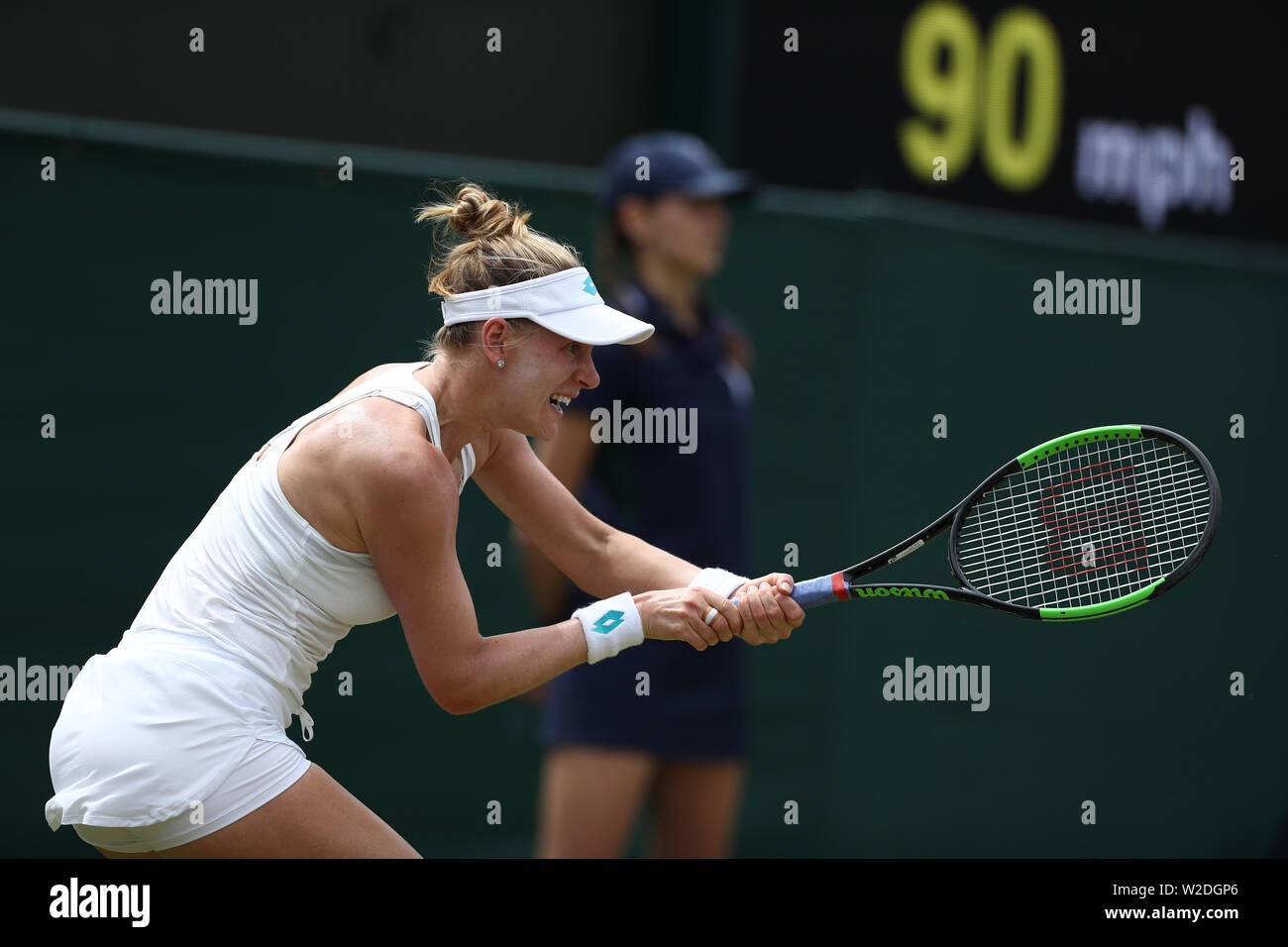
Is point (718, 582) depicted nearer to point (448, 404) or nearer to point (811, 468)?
point (448, 404)

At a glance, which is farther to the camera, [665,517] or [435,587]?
[665,517]

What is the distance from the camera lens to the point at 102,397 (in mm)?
4027

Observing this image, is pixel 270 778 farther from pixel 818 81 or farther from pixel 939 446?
pixel 818 81

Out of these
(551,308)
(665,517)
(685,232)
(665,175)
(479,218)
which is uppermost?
(665,175)

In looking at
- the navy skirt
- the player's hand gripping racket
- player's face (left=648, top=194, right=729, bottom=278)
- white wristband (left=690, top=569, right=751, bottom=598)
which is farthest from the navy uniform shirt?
white wristband (left=690, top=569, right=751, bottom=598)

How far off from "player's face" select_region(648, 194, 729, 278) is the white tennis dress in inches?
58.9

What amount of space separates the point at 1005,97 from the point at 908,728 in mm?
2721

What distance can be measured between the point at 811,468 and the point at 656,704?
4.79 feet

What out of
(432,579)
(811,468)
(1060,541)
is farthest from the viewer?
(811,468)

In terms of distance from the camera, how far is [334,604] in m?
2.70

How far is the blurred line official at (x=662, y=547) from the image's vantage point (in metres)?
3.85

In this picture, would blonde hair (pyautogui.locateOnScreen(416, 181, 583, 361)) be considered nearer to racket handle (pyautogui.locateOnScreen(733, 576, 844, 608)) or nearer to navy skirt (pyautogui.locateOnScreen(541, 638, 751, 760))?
racket handle (pyautogui.locateOnScreen(733, 576, 844, 608))

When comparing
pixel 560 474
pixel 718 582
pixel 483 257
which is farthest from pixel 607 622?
pixel 560 474

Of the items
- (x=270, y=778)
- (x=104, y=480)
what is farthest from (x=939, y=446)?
(x=270, y=778)
